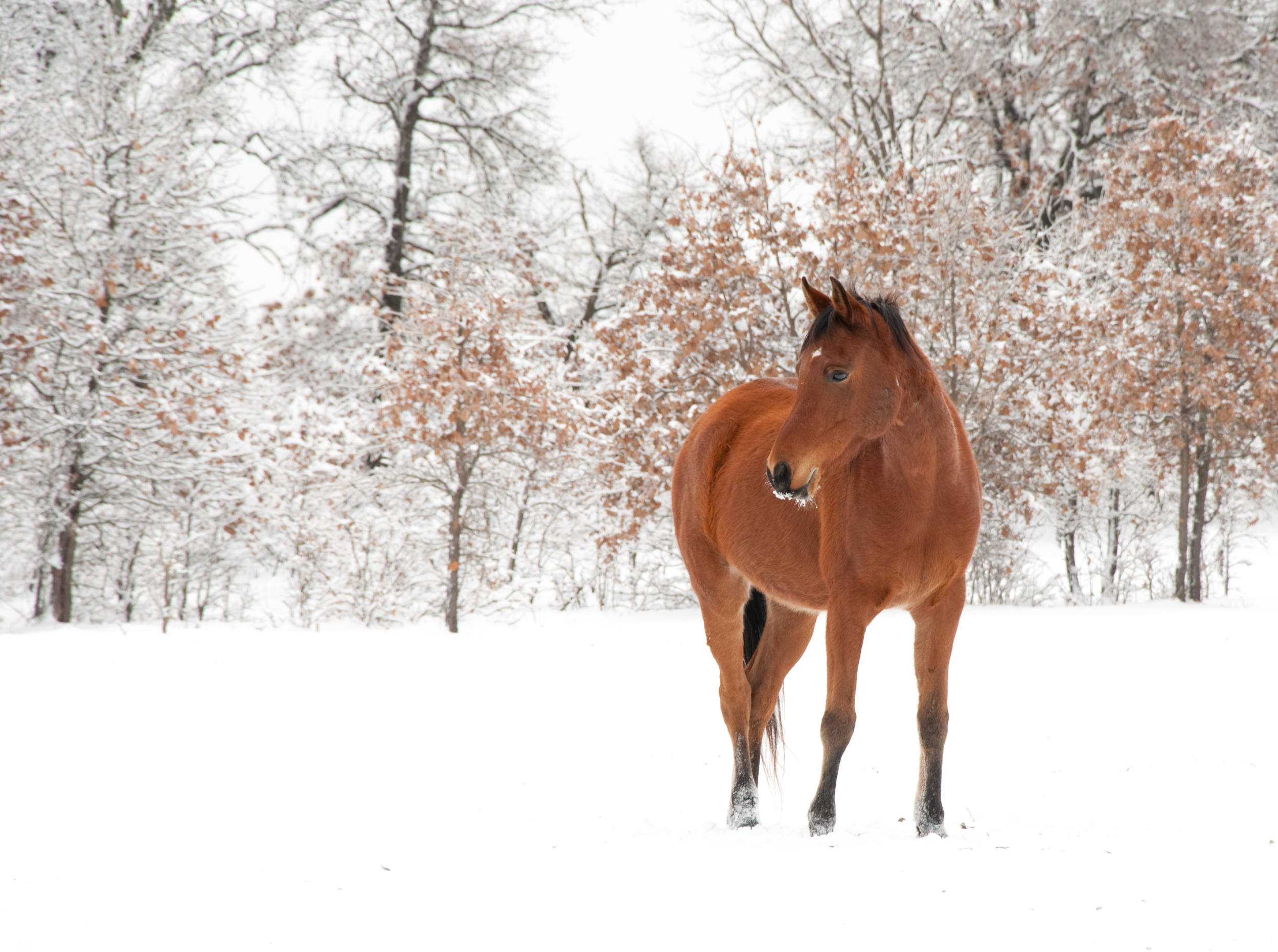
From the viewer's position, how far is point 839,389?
3031 millimetres

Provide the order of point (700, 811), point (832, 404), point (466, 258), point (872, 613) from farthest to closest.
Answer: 1. point (466, 258)
2. point (700, 811)
3. point (872, 613)
4. point (832, 404)

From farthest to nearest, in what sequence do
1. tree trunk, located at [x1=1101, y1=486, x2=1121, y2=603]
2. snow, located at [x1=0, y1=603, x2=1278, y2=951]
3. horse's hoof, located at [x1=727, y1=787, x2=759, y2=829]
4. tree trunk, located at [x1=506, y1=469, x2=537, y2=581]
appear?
tree trunk, located at [x1=1101, y1=486, x2=1121, y2=603] → tree trunk, located at [x1=506, y1=469, x2=537, y2=581] → horse's hoof, located at [x1=727, y1=787, x2=759, y2=829] → snow, located at [x1=0, y1=603, x2=1278, y2=951]

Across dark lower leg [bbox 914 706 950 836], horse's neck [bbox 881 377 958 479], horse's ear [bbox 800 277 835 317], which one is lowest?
dark lower leg [bbox 914 706 950 836]

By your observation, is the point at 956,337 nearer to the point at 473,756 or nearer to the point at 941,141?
the point at 941,141

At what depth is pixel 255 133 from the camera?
17594 millimetres

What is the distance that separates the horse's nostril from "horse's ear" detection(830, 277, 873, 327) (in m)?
0.57

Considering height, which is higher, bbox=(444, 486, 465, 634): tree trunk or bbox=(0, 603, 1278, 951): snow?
bbox=(444, 486, 465, 634): tree trunk

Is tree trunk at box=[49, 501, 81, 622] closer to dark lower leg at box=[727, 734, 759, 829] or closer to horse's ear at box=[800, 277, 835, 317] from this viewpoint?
dark lower leg at box=[727, 734, 759, 829]

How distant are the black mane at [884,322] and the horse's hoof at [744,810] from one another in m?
1.98

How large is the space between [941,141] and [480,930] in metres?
16.8

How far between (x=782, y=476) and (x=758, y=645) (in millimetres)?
1678

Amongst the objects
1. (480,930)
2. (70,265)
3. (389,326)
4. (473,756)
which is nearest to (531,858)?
(480,930)

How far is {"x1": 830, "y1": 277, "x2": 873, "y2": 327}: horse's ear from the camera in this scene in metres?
3.06

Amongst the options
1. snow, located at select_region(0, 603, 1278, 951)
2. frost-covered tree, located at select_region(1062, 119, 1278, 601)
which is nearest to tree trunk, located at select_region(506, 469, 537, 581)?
snow, located at select_region(0, 603, 1278, 951)
